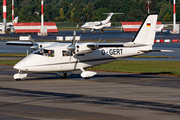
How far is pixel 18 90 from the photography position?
22656 mm

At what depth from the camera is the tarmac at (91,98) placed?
15.3m

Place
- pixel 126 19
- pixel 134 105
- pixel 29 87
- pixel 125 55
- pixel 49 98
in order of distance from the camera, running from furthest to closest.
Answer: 1. pixel 126 19
2. pixel 125 55
3. pixel 29 87
4. pixel 49 98
5. pixel 134 105

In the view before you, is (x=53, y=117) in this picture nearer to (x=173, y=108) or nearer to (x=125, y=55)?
(x=173, y=108)

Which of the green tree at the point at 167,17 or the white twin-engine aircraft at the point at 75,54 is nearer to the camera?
the white twin-engine aircraft at the point at 75,54

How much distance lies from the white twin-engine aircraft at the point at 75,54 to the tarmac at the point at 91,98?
40.1 inches

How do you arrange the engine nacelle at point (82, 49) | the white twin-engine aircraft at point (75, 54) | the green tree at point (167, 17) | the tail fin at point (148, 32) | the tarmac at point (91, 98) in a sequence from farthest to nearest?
the green tree at point (167, 17)
the tail fin at point (148, 32)
the engine nacelle at point (82, 49)
the white twin-engine aircraft at point (75, 54)
the tarmac at point (91, 98)

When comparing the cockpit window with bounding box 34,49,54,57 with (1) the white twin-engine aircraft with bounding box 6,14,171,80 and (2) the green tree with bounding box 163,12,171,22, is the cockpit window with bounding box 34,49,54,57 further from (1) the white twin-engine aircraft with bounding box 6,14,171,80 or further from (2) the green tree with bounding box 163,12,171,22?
(2) the green tree with bounding box 163,12,171,22

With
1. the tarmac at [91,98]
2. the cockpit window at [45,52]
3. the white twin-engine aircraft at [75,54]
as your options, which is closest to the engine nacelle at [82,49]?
the white twin-engine aircraft at [75,54]

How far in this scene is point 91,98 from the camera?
65.1ft

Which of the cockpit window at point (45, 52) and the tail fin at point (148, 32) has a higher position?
the tail fin at point (148, 32)

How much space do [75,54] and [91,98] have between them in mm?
8636

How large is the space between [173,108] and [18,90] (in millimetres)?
10264

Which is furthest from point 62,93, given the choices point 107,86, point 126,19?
point 126,19

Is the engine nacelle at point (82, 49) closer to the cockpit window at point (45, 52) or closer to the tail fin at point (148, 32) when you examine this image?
the cockpit window at point (45, 52)
